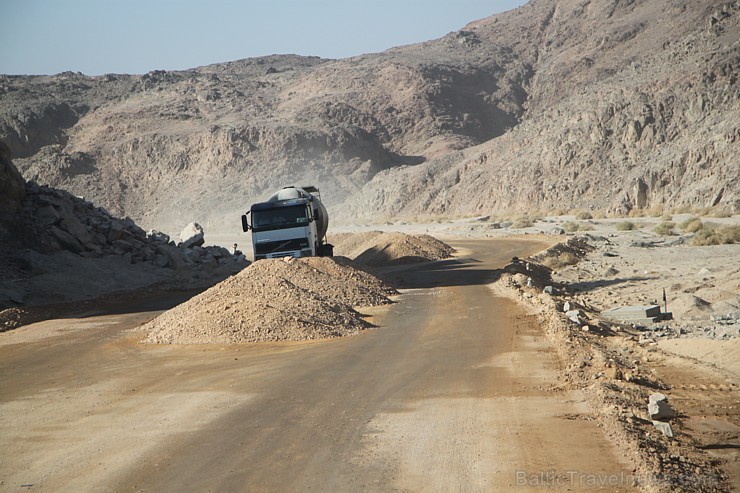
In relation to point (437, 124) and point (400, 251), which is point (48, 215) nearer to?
point (400, 251)

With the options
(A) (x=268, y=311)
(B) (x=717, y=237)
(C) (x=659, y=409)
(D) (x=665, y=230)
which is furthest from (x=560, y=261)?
(C) (x=659, y=409)

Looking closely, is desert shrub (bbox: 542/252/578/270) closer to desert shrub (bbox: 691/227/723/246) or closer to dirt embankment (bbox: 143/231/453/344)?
desert shrub (bbox: 691/227/723/246)

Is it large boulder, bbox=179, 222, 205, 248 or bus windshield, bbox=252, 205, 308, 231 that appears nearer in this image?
bus windshield, bbox=252, 205, 308, 231

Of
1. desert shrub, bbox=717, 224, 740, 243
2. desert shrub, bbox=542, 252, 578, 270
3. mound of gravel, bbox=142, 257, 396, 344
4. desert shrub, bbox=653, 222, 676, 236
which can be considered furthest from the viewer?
desert shrub, bbox=653, 222, 676, 236

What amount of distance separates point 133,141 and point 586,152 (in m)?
65.9

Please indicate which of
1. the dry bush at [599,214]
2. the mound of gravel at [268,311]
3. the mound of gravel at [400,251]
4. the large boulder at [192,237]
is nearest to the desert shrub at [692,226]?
the mound of gravel at [400,251]

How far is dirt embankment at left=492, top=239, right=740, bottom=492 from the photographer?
8.15 metres

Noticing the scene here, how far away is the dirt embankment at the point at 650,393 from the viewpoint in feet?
26.7

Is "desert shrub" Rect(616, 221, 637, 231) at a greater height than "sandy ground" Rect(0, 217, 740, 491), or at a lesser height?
greater

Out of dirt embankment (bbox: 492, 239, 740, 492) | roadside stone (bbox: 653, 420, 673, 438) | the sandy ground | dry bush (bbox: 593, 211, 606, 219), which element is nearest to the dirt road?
the sandy ground

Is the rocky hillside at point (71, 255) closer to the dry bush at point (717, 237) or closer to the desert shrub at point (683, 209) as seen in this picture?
the dry bush at point (717, 237)

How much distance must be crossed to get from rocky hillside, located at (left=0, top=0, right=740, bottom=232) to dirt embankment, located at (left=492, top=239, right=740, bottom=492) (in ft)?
140

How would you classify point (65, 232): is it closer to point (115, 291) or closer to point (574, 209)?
point (115, 291)

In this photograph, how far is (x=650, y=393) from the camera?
1156cm
